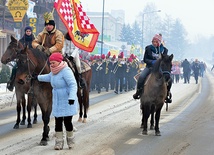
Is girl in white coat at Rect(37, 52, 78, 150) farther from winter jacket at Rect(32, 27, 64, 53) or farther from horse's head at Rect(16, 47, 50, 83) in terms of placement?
winter jacket at Rect(32, 27, 64, 53)

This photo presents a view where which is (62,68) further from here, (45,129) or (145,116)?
(145,116)

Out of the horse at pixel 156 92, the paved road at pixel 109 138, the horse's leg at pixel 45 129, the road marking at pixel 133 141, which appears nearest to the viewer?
the paved road at pixel 109 138

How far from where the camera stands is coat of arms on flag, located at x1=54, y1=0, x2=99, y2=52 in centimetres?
1386

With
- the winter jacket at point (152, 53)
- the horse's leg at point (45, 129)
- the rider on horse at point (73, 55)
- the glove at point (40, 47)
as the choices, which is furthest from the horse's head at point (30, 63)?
the winter jacket at point (152, 53)

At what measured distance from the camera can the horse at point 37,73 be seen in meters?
9.69

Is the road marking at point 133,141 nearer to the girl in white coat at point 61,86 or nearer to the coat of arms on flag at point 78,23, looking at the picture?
the girl in white coat at point 61,86

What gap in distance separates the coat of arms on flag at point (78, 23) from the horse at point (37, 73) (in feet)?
10.5

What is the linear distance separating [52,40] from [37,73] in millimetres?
906

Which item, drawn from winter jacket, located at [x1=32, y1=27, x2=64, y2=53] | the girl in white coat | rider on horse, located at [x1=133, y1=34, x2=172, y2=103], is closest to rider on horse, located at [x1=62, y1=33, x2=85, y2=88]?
winter jacket, located at [x1=32, y1=27, x2=64, y2=53]

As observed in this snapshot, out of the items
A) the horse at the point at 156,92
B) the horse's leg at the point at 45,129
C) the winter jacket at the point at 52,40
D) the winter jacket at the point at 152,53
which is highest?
the winter jacket at the point at 52,40

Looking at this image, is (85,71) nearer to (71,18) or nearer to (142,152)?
(71,18)

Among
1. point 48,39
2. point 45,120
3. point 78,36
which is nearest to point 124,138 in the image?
point 45,120

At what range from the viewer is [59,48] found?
419 inches

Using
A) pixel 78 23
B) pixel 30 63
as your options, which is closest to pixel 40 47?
pixel 30 63
